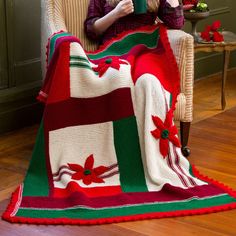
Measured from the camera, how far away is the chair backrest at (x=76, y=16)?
2.94 metres

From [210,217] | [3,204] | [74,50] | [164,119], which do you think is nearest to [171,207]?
[210,217]

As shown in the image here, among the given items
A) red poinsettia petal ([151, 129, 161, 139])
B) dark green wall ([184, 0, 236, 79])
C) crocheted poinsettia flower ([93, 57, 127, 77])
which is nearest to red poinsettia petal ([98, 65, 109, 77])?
crocheted poinsettia flower ([93, 57, 127, 77])

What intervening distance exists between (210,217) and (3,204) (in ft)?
2.53

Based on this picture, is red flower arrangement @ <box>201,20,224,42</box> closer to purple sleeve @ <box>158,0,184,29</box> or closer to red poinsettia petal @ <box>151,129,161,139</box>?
purple sleeve @ <box>158,0,184,29</box>

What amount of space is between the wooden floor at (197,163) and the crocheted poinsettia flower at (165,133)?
0.25 meters

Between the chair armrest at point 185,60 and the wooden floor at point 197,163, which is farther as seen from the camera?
the chair armrest at point 185,60

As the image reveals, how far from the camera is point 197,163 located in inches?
109

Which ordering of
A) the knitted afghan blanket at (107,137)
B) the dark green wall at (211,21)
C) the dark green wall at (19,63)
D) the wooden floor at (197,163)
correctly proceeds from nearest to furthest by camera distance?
the wooden floor at (197,163)
the knitted afghan blanket at (107,137)
the dark green wall at (19,63)
the dark green wall at (211,21)

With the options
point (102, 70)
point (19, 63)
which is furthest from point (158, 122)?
point (19, 63)

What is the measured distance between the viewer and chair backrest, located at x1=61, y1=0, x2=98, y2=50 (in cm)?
294

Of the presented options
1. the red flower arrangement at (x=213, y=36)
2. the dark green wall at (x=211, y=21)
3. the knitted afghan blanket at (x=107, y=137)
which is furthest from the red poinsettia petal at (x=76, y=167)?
the dark green wall at (x=211, y=21)

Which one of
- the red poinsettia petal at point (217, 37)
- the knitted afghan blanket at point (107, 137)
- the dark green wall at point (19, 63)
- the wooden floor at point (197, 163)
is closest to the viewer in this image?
the wooden floor at point (197, 163)

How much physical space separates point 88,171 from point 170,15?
3.06 ft

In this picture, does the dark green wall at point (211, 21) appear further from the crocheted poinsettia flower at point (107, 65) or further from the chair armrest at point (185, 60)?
the crocheted poinsettia flower at point (107, 65)
